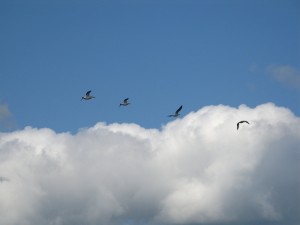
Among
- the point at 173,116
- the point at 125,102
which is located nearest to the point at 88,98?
the point at 125,102

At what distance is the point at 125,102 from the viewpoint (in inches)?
6225

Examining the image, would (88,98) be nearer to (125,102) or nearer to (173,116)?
(125,102)

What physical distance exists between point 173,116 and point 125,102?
56.6 feet

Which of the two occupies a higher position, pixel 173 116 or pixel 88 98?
pixel 88 98

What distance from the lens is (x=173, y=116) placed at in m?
149

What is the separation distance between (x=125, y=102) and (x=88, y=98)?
36.8 feet

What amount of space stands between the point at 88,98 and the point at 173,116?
25988mm

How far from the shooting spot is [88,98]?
155000 mm
